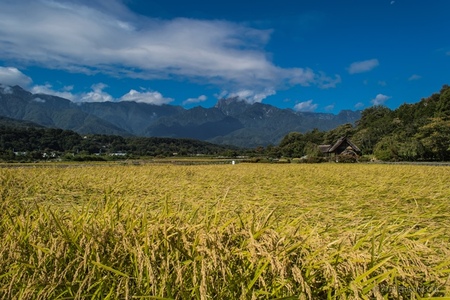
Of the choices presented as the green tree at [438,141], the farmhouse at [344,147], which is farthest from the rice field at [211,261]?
the farmhouse at [344,147]

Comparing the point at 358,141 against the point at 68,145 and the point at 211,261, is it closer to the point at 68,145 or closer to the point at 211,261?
the point at 211,261

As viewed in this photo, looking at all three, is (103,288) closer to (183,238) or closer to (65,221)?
(183,238)

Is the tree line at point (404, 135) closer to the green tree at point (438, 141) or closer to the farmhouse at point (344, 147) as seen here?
the green tree at point (438, 141)

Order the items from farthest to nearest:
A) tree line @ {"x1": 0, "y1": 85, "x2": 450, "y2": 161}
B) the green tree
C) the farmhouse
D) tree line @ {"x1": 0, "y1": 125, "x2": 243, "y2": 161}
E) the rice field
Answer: tree line @ {"x1": 0, "y1": 125, "x2": 243, "y2": 161} → the farmhouse → tree line @ {"x1": 0, "y1": 85, "x2": 450, "y2": 161} → the green tree → the rice field

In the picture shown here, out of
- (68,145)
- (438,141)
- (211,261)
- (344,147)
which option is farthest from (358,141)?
(68,145)

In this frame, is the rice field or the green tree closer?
the rice field

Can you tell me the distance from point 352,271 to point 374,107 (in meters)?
123

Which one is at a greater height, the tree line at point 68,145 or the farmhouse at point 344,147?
the farmhouse at point 344,147

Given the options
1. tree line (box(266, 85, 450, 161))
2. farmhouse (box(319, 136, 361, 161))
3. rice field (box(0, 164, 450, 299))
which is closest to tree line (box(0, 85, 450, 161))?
tree line (box(266, 85, 450, 161))

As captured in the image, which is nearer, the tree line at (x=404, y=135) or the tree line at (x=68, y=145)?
the tree line at (x=404, y=135)

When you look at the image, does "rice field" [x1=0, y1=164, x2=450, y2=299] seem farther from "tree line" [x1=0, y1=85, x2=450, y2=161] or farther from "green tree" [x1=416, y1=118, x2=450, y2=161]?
"green tree" [x1=416, y1=118, x2=450, y2=161]

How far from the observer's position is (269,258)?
159 cm

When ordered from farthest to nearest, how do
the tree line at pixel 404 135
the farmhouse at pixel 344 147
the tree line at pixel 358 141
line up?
the farmhouse at pixel 344 147
the tree line at pixel 358 141
the tree line at pixel 404 135

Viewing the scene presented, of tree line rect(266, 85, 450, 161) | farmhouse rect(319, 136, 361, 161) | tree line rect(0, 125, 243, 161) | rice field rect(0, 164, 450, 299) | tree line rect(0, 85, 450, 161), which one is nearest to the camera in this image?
rice field rect(0, 164, 450, 299)
